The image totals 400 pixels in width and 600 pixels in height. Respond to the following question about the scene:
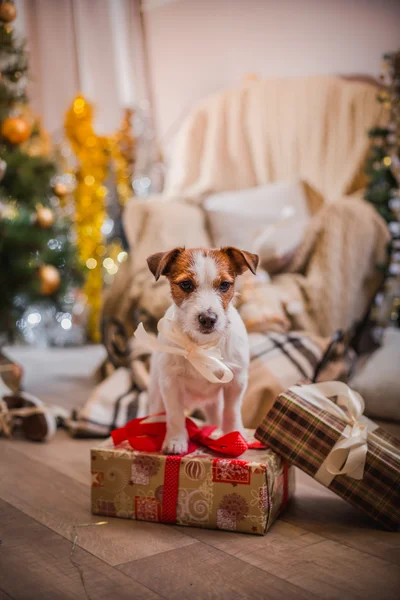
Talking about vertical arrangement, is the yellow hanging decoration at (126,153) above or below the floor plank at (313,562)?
above

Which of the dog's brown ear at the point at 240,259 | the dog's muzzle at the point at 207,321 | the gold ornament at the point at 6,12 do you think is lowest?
the dog's muzzle at the point at 207,321

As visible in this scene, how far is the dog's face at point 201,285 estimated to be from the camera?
117cm

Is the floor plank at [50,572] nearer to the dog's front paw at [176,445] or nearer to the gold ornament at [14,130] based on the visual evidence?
the dog's front paw at [176,445]

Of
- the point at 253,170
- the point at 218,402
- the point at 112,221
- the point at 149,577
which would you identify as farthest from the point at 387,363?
the point at 112,221

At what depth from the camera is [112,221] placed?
4.24 meters

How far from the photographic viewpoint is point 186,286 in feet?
3.98

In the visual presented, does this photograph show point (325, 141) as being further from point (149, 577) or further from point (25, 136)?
point (149, 577)

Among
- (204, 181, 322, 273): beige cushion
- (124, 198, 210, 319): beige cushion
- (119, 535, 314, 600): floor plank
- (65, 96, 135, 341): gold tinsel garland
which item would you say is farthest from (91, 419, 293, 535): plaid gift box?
(65, 96, 135, 341): gold tinsel garland

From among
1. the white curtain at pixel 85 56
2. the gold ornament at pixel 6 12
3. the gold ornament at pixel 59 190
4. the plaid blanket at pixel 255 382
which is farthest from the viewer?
the white curtain at pixel 85 56

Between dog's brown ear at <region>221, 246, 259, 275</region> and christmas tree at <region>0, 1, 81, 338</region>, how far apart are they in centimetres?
167

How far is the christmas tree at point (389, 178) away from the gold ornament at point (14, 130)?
5.39 feet

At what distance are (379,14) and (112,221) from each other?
2.11m

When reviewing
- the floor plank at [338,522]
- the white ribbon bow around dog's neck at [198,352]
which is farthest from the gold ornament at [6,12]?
the floor plank at [338,522]

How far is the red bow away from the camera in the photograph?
1.28m
